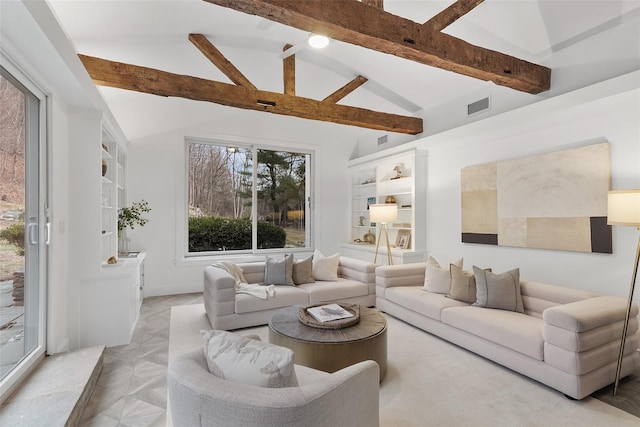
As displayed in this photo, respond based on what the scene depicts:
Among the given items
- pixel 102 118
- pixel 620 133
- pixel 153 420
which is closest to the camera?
pixel 153 420

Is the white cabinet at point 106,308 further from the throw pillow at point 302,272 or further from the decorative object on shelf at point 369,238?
the decorative object on shelf at point 369,238

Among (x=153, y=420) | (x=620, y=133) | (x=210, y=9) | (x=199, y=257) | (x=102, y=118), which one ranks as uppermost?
(x=210, y=9)

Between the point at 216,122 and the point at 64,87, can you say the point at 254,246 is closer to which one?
the point at 216,122

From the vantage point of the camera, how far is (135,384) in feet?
8.35

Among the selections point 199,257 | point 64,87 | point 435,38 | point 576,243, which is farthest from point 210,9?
point 576,243

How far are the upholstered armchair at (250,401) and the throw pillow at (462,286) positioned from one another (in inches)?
93.8

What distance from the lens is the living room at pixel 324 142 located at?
274 cm

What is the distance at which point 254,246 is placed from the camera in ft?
19.7

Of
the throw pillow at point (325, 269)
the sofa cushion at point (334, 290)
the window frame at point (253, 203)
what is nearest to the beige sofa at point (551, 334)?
the sofa cushion at point (334, 290)

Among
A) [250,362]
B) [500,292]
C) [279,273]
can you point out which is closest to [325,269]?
[279,273]

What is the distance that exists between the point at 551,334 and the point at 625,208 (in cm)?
102

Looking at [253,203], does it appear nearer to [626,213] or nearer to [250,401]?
[626,213]

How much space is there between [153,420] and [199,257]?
361 cm

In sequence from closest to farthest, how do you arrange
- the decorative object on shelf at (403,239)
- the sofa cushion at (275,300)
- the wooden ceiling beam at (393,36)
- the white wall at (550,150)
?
the wooden ceiling beam at (393,36) → the white wall at (550,150) → the sofa cushion at (275,300) → the decorative object on shelf at (403,239)
